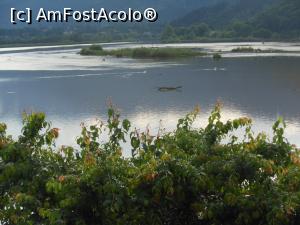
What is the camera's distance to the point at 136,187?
5.06 meters

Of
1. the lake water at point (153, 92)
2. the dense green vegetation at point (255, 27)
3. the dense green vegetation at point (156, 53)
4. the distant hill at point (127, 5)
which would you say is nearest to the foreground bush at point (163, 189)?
the lake water at point (153, 92)

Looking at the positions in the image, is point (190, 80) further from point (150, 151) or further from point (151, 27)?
point (151, 27)

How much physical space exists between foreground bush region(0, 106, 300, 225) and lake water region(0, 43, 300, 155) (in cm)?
820

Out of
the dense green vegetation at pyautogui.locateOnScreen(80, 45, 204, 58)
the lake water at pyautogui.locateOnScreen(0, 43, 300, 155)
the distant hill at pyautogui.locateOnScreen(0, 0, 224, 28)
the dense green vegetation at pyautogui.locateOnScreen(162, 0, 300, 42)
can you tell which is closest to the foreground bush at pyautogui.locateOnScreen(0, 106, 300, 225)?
the lake water at pyautogui.locateOnScreen(0, 43, 300, 155)

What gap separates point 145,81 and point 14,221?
2792 centimetres

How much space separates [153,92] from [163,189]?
23.1 m

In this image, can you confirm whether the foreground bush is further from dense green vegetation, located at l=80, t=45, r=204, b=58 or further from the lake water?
dense green vegetation, located at l=80, t=45, r=204, b=58

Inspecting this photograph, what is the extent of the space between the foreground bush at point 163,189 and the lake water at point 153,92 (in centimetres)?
820

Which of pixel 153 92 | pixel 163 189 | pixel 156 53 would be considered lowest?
pixel 153 92

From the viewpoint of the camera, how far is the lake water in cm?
2073

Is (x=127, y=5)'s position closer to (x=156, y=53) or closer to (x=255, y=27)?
(x=255, y=27)

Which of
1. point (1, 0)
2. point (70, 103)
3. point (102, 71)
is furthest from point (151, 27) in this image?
point (70, 103)

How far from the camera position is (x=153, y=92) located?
27.9m

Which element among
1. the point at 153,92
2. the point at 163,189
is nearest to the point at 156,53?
the point at 153,92
